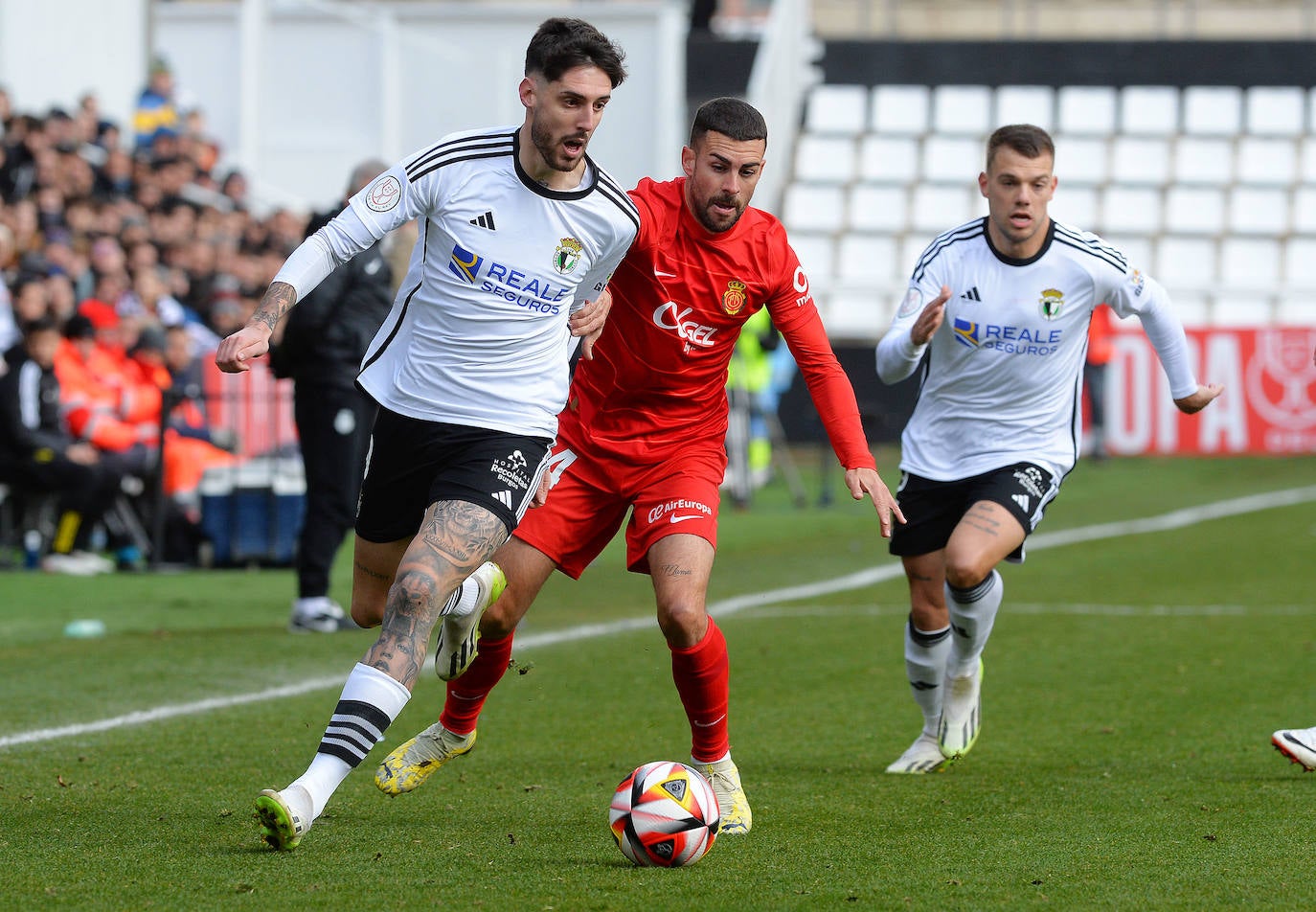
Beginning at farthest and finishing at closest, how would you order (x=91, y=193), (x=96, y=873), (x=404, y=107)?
(x=404, y=107)
(x=91, y=193)
(x=96, y=873)

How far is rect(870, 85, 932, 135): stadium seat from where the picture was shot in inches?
1139

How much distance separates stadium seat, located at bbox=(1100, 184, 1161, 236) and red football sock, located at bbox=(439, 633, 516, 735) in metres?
23.0

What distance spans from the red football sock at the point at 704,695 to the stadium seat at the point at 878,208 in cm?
2235

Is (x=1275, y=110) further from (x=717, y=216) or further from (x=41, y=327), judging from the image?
(x=717, y=216)

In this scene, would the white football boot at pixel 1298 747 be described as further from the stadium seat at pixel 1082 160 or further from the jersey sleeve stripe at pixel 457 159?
the stadium seat at pixel 1082 160

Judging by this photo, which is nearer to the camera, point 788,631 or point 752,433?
point 788,631

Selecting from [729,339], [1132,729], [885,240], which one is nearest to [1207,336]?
[885,240]

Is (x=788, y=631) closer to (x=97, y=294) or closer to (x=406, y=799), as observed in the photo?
(x=406, y=799)

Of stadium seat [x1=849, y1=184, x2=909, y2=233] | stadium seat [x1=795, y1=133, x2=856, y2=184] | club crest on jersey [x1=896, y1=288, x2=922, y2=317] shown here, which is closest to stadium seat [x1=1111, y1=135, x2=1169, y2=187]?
stadium seat [x1=849, y1=184, x2=909, y2=233]

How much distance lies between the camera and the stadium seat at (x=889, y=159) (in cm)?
2823

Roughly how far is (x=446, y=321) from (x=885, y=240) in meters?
22.4

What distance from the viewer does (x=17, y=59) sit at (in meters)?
21.3

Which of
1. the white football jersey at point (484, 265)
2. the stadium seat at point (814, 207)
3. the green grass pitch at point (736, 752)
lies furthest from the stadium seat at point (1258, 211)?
the white football jersey at point (484, 265)

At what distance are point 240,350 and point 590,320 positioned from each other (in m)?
1.17
